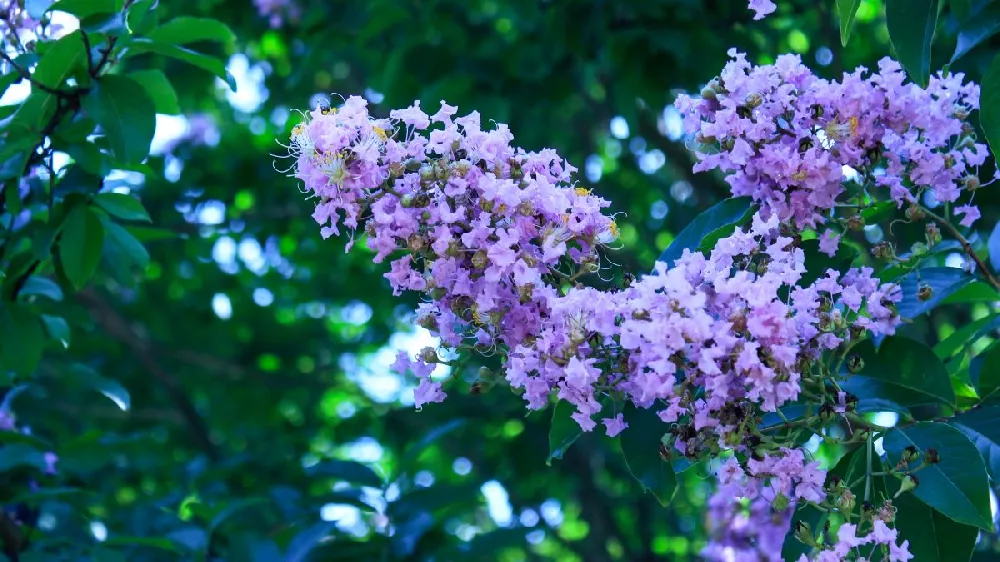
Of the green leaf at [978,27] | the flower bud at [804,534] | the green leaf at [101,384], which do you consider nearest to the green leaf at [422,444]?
the green leaf at [101,384]

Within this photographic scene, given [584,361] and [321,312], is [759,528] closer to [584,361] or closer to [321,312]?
[584,361]

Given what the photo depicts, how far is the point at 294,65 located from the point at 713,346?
11.4 feet

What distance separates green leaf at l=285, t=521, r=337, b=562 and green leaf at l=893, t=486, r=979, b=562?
1.35m

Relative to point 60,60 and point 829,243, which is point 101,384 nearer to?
point 60,60

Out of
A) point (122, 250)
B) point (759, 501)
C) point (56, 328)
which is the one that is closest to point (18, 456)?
point (56, 328)

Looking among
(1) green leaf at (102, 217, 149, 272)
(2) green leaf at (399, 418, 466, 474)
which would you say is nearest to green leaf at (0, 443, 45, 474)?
(1) green leaf at (102, 217, 149, 272)

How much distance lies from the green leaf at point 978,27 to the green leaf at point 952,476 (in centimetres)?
58

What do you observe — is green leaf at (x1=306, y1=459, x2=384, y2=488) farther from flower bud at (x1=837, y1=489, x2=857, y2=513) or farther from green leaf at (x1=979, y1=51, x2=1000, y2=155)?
green leaf at (x1=979, y1=51, x2=1000, y2=155)

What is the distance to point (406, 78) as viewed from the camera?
3.73m

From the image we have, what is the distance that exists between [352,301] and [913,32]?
151 inches

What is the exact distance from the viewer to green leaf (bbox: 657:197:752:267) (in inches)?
66.6

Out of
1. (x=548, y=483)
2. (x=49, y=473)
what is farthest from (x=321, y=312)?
(x=49, y=473)

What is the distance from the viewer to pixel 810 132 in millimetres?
1646

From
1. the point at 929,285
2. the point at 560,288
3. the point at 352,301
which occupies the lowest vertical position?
the point at 560,288
